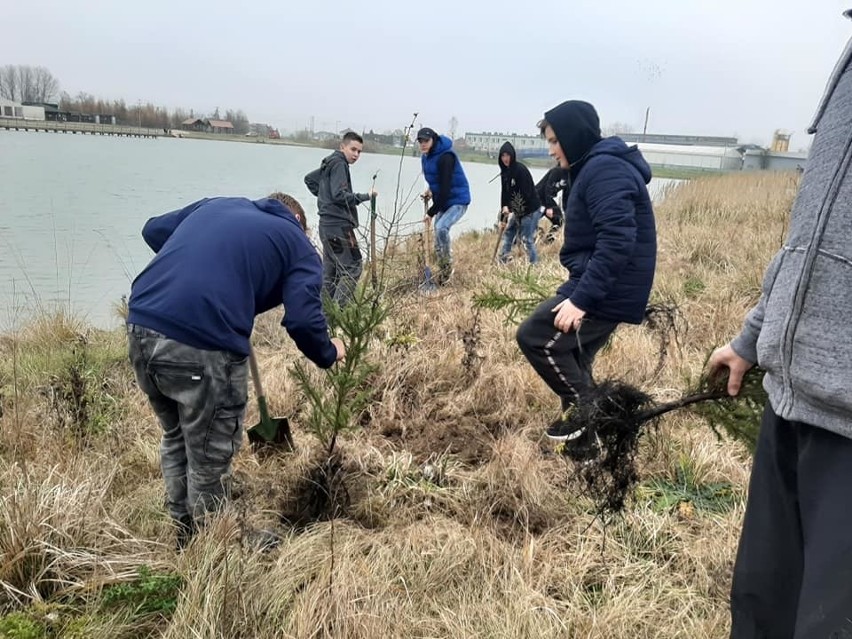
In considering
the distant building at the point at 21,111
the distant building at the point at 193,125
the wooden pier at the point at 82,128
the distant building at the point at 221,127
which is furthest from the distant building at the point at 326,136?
the distant building at the point at 21,111

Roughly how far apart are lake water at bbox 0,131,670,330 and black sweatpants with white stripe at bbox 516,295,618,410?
195cm

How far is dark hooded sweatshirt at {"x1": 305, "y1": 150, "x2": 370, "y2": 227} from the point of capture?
6.48m

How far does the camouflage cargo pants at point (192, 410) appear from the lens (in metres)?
2.41

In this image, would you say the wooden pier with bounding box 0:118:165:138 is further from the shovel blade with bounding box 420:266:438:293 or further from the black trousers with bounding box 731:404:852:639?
the black trousers with bounding box 731:404:852:639

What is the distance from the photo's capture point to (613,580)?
243 cm

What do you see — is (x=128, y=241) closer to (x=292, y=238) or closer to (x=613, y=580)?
(x=292, y=238)

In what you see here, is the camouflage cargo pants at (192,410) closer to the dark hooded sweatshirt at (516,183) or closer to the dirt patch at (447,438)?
the dirt patch at (447,438)

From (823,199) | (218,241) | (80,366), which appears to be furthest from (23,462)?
(823,199)

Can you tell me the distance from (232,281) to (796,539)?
6.53 ft

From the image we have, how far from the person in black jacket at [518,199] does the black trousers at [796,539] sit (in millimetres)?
6856

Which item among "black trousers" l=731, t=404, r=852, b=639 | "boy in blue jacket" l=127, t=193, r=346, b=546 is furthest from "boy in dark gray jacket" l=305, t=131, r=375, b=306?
"black trousers" l=731, t=404, r=852, b=639

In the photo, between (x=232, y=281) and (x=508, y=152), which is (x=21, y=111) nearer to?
(x=508, y=152)

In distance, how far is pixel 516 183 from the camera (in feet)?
27.1

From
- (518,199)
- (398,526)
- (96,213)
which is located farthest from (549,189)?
(96,213)
